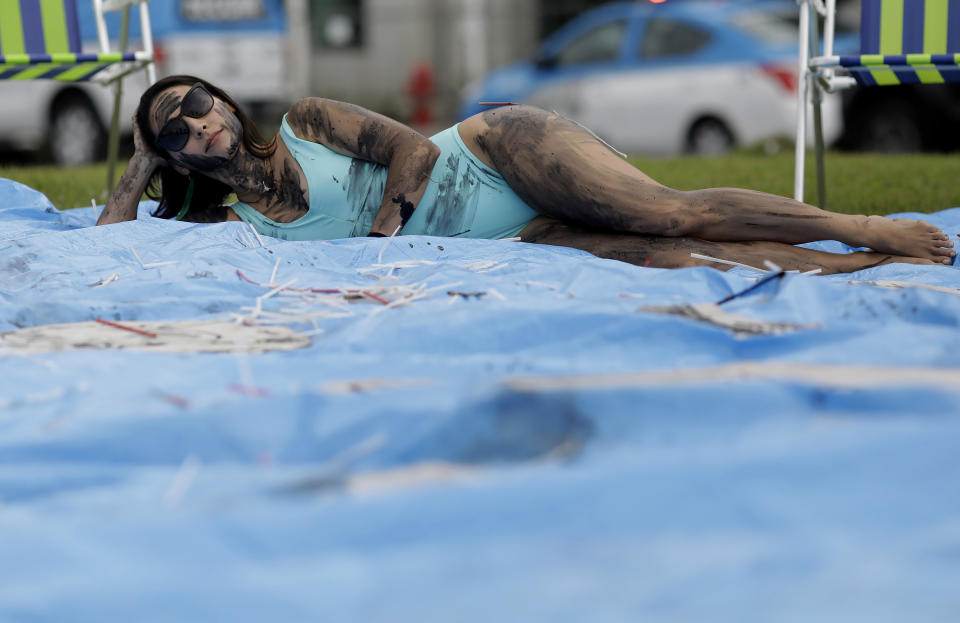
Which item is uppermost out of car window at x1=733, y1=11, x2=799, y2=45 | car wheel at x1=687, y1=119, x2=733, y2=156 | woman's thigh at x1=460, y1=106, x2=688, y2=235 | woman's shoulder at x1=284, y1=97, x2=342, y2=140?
car window at x1=733, y1=11, x2=799, y2=45

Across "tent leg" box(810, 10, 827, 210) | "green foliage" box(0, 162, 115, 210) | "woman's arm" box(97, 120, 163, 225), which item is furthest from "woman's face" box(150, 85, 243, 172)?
"tent leg" box(810, 10, 827, 210)

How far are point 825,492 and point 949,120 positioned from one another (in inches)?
284

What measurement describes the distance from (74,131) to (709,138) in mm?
4843

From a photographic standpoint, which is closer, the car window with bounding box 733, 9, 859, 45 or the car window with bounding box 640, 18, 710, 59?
the car window with bounding box 733, 9, 859, 45

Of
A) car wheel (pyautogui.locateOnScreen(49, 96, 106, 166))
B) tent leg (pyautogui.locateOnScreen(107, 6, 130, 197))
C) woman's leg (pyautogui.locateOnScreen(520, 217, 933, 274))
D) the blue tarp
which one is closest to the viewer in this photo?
the blue tarp

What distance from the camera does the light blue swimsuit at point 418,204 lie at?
9.54 feet

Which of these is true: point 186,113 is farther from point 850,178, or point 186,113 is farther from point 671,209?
point 850,178

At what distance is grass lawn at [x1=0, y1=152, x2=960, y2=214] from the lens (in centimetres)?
440

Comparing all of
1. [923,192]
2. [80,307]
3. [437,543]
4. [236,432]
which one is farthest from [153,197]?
[923,192]

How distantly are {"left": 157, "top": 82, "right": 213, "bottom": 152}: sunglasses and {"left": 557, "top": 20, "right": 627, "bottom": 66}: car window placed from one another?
5.93 meters

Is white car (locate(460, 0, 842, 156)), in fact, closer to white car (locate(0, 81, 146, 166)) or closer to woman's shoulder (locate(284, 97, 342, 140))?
→ white car (locate(0, 81, 146, 166))

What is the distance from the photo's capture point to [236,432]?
1.39 metres

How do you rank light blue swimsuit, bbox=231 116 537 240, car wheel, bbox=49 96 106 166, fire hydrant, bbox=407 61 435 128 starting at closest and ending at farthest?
light blue swimsuit, bbox=231 116 537 240 < car wheel, bbox=49 96 106 166 < fire hydrant, bbox=407 61 435 128

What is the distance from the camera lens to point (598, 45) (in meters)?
8.35
